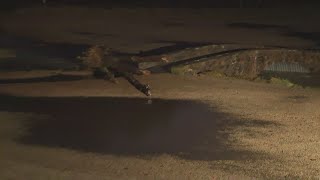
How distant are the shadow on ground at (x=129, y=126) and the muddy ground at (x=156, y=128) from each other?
1 centimetres

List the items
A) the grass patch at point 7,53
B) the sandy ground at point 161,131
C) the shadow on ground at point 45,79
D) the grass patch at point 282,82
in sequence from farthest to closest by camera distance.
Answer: the grass patch at point 7,53 → the grass patch at point 282,82 → the shadow on ground at point 45,79 → the sandy ground at point 161,131

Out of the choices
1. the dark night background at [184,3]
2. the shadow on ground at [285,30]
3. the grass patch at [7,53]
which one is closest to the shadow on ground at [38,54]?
the grass patch at [7,53]

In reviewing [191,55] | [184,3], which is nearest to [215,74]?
[191,55]

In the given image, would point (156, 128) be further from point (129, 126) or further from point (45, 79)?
point (45, 79)

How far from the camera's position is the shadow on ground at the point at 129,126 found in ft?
24.6

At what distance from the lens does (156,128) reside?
334 inches

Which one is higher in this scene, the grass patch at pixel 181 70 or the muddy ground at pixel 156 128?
the grass patch at pixel 181 70

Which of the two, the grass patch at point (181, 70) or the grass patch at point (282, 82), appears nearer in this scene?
the grass patch at point (282, 82)

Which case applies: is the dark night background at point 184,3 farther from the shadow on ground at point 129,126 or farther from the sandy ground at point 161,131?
the shadow on ground at point 129,126

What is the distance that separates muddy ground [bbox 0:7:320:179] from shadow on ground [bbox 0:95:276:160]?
15 mm

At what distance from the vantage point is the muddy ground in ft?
22.0

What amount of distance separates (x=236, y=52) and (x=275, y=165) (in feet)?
25.0

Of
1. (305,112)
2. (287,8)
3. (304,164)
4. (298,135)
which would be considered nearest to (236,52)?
(305,112)

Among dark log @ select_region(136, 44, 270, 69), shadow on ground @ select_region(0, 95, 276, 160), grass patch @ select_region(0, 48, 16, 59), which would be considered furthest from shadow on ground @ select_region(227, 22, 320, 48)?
grass patch @ select_region(0, 48, 16, 59)
